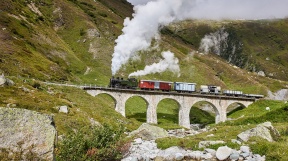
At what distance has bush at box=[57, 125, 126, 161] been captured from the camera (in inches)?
635

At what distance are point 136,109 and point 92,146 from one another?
7520 cm

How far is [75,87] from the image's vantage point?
7256cm

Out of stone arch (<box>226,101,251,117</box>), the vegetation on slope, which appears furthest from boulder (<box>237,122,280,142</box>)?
stone arch (<box>226,101,251,117</box>)

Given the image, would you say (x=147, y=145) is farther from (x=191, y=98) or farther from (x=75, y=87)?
(x=191, y=98)

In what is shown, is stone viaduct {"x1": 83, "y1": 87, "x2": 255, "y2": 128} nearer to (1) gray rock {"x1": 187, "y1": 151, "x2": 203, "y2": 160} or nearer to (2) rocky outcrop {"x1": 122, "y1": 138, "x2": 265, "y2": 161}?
(2) rocky outcrop {"x1": 122, "y1": 138, "x2": 265, "y2": 161}

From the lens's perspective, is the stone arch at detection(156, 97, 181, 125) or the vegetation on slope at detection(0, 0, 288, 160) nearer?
the vegetation on slope at detection(0, 0, 288, 160)

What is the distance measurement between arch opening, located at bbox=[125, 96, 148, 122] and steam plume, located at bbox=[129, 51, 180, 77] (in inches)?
1057

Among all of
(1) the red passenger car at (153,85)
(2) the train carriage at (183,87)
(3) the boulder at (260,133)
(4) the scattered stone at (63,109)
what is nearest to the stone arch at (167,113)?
(1) the red passenger car at (153,85)

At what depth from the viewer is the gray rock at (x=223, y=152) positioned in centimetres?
1722

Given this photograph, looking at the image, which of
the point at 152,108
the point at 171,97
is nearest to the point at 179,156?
the point at 152,108

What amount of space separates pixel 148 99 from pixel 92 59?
4715 cm

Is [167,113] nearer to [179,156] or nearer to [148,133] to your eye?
[148,133]

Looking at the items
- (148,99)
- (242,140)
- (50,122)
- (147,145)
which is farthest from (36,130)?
(148,99)

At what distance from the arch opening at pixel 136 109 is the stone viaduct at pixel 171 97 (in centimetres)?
247
